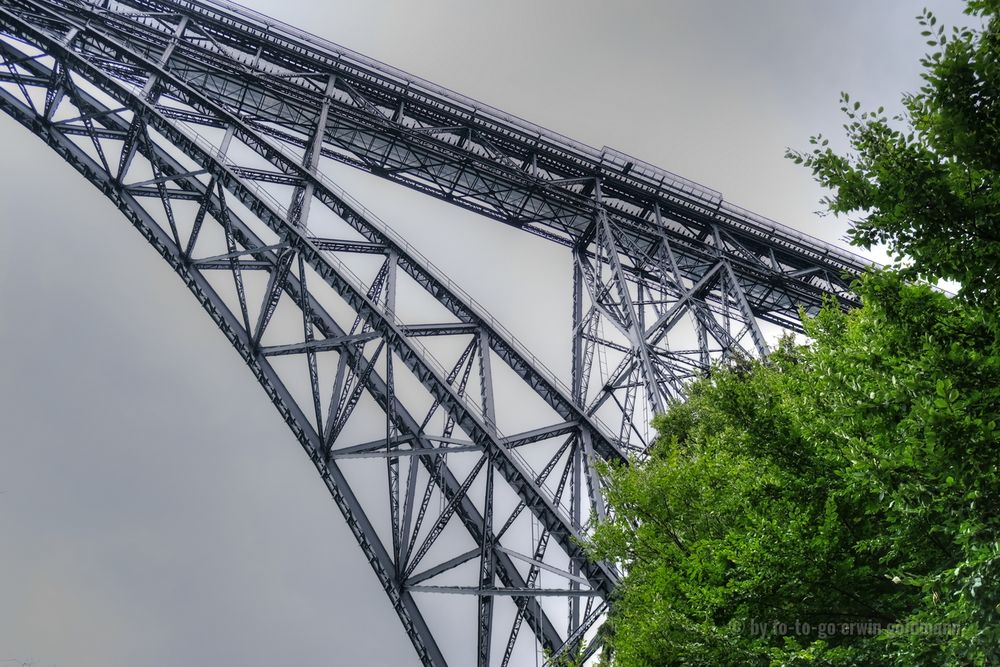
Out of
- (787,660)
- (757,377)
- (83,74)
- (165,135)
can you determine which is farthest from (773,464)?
(83,74)

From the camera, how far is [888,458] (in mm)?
6012

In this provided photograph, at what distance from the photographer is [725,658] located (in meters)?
7.90

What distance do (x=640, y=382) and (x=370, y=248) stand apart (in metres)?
8.36

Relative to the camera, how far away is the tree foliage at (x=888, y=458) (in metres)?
5.61

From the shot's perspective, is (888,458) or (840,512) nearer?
(888,458)

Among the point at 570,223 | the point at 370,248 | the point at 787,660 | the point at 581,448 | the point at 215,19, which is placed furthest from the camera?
the point at 570,223

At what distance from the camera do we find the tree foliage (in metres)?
5.61

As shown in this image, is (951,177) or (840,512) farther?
(840,512)

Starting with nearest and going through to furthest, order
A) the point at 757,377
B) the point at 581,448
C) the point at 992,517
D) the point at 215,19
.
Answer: the point at 992,517
the point at 757,377
the point at 581,448
the point at 215,19

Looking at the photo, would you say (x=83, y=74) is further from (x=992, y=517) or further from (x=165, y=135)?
(x=992, y=517)

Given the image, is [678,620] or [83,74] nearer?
[678,620]

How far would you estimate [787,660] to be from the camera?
22.7 feet

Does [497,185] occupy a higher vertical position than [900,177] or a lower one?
higher

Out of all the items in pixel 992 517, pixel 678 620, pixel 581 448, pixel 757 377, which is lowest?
pixel 992 517
